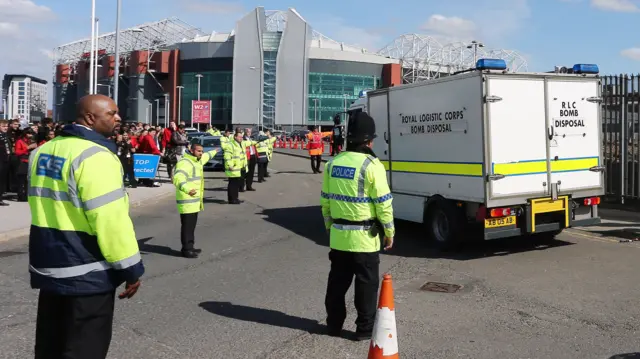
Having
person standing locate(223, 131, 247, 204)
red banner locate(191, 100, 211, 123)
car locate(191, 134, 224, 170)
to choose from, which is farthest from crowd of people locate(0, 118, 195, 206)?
red banner locate(191, 100, 211, 123)

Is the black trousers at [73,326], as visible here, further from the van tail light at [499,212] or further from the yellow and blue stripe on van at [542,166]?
the yellow and blue stripe on van at [542,166]

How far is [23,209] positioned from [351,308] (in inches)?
385

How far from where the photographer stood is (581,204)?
32.7 feet

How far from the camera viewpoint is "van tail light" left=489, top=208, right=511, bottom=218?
8898 mm

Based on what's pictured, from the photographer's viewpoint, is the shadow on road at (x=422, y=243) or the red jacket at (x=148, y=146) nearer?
the shadow on road at (x=422, y=243)

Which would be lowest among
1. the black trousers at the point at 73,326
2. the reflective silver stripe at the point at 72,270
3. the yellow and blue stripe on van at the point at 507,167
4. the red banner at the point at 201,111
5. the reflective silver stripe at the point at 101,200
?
the black trousers at the point at 73,326

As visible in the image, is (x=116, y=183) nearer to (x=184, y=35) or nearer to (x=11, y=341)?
(x=11, y=341)

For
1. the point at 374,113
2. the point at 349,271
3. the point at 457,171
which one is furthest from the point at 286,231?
the point at 349,271

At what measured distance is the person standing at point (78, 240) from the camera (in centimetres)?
327

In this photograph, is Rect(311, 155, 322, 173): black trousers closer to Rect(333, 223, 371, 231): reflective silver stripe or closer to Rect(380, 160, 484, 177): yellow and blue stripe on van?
Rect(380, 160, 484, 177): yellow and blue stripe on van

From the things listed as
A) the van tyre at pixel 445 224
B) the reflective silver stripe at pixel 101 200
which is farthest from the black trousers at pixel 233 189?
the reflective silver stripe at pixel 101 200

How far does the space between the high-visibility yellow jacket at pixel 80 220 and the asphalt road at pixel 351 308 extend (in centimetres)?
187

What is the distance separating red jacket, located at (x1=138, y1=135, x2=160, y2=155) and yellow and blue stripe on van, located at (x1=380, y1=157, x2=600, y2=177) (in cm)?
1108

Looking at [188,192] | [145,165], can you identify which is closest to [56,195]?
[188,192]
